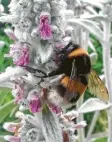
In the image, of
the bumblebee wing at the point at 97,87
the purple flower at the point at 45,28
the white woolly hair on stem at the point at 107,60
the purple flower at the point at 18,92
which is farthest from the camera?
the white woolly hair on stem at the point at 107,60

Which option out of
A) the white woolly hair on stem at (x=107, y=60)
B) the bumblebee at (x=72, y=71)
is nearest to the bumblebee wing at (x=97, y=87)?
the bumblebee at (x=72, y=71)

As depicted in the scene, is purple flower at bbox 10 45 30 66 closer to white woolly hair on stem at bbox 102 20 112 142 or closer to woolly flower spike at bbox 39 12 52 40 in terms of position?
woolly flower spike at bbox 39 12 52 40

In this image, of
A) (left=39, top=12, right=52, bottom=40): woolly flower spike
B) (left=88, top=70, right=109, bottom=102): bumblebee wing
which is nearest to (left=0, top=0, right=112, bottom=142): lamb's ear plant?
(left=39, top=12, right=52, bottom=40): woolly flower spike

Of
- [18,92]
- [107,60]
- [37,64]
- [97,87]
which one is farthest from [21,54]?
[107,60]

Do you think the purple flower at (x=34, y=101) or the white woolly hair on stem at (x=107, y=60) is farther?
the white woolly hair on stem at (x=107, y=60)

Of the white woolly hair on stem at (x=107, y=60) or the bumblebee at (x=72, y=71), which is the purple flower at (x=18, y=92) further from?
the white woolly hair on stem at (x=107, y=60)

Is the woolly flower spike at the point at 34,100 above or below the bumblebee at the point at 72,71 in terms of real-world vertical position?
below

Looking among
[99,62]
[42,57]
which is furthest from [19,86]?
[99,62]

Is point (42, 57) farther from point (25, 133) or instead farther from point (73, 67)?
point (25, 133)
